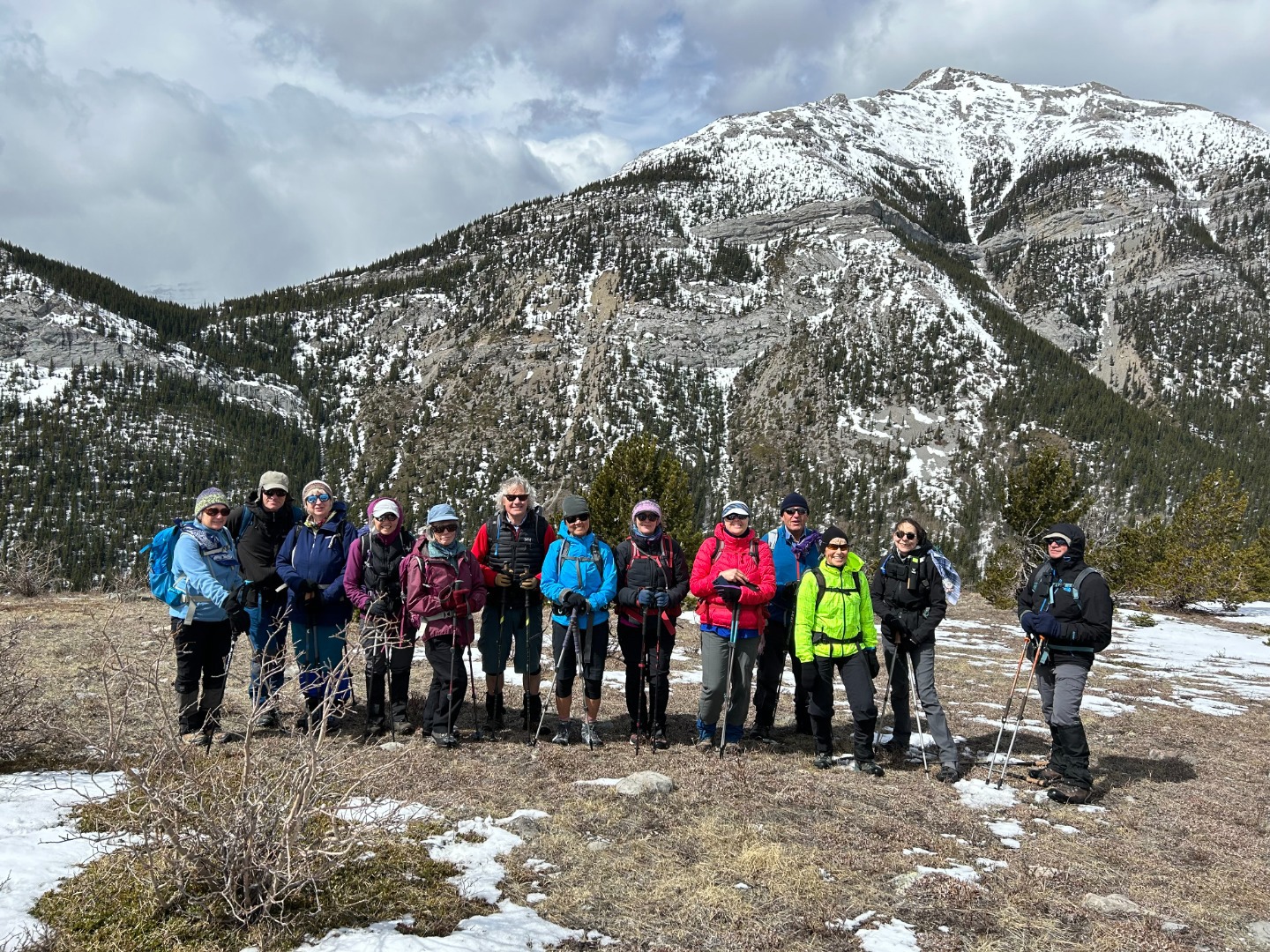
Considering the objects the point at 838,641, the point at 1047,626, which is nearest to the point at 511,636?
the point at 838,641

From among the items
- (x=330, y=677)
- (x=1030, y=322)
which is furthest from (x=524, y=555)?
(x=1030, y=322)

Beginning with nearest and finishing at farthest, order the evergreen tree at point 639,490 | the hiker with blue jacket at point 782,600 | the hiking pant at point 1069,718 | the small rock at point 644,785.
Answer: the small rock at point 644,785
the hiking pant at point 1069,718
the hiker with blue jacket at point 782,600
the evergreen tree at point 639,490

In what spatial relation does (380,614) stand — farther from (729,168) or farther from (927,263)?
(729,168)

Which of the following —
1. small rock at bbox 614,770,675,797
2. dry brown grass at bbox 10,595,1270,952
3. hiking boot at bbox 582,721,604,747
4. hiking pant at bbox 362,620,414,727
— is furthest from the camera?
hiking boot at bbox 582,721,604,747

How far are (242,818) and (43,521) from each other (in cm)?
13648

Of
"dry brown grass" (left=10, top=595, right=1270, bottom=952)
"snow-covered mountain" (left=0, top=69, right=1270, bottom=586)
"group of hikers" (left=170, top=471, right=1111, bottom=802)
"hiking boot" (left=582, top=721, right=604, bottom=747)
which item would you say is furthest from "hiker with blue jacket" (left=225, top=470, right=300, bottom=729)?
"snow-covered mountain" (left=0, top=69, right=1270, bottom=586)

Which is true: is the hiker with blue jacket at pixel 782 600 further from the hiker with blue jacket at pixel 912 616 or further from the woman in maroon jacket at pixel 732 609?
the hiker with blue jacket at pixel 912 616

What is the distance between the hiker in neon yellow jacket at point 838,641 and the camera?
273 inches

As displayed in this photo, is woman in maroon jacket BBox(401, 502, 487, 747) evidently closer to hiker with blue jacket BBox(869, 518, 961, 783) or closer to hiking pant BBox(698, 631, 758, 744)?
hiking pant BBox(698, 631, 758, 744)

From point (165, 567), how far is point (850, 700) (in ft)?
22.1

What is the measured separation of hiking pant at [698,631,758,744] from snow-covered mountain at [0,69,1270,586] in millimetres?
114453

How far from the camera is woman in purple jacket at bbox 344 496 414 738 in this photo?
6.93m

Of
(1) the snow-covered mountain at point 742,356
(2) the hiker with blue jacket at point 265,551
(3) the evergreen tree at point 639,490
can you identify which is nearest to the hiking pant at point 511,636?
(2) the hiker with blue jacket at point 265,551

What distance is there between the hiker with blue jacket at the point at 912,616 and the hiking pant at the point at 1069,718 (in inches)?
37.1
